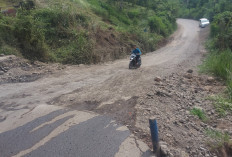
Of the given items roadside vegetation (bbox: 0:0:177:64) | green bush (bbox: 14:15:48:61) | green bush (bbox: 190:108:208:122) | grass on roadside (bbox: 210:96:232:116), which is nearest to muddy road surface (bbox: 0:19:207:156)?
green bush (bbox: 190:108:208:122)

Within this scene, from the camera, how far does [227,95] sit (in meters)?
9.08

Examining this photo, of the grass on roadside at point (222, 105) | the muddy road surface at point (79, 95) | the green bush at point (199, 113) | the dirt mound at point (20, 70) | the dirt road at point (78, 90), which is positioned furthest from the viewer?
the dirt mound at point (20, 70)

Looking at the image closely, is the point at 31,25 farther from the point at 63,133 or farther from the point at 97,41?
the point at 63,133

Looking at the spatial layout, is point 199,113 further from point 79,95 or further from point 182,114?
point 79,95

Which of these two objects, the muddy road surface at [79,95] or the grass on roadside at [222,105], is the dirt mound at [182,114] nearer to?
the grass on roadside at [222,105]

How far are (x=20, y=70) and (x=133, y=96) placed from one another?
18.4ft

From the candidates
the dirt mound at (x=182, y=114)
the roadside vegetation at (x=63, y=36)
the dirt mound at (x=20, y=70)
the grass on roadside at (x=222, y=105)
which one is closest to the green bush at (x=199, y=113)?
the dirt mound at (x=182, y=114)

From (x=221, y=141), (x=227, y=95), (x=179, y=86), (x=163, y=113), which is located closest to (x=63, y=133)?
(x=163, y=113)

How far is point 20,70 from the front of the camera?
33.4ft

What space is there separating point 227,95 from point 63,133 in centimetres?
677

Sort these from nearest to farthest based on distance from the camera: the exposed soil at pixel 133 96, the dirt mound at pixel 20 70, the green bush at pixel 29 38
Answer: the exposed soil at pixel 133 96 < the dirt mound at pixel 20 70 < the green bush at pixel 29 38

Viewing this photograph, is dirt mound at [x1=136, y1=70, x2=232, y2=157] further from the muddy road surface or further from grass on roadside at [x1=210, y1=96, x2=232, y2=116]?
the muddy road surface

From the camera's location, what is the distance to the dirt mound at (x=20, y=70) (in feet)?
31.0

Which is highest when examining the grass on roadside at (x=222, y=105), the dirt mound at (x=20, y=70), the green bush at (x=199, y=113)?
the dirt mound at (x=20, y=70)
